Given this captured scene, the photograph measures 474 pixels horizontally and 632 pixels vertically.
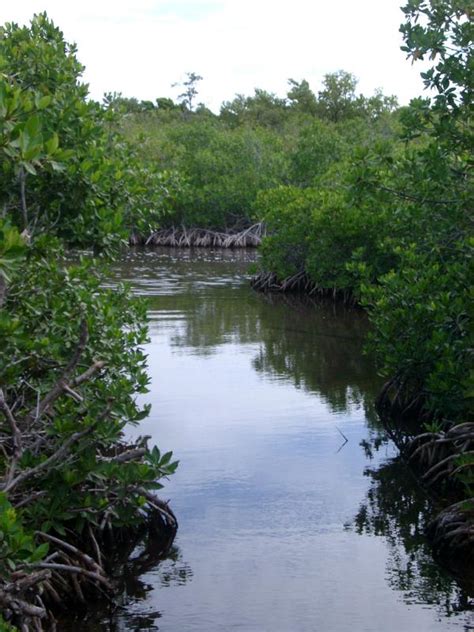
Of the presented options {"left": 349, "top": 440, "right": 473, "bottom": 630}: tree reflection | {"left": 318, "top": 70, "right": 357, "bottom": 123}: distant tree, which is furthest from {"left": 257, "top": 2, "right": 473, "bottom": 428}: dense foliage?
{"left": 318, "top": 70, "right": 357, "bottom": 123}: distant tree

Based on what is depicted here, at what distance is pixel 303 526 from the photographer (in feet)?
29.1

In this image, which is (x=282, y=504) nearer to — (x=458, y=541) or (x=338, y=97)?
(x=458, y=541)

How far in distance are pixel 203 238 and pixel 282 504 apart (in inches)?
1195

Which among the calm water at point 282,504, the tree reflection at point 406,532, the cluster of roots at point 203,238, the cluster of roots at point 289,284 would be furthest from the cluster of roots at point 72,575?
the cluster of roots at point 203,238

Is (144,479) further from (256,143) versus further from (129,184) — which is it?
(256,143)

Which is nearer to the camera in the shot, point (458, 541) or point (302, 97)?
point (458, 541)

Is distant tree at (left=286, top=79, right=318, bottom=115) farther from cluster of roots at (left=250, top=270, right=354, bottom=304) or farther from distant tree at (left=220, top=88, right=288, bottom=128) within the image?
cluster of roots at (left=250, top=270, right=354, bottom=304)

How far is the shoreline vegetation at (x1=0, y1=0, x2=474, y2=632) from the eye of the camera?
5891 mm

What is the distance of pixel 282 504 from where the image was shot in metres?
9.42

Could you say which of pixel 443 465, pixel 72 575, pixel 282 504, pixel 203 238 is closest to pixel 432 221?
Result: pixel 443 465

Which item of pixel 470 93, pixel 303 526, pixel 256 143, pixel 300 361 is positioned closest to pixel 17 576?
pixel 303 526

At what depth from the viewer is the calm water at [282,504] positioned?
24.0ft

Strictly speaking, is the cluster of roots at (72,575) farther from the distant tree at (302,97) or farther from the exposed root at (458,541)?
the distant tree at (302,97)

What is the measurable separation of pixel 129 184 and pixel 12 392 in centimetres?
189
